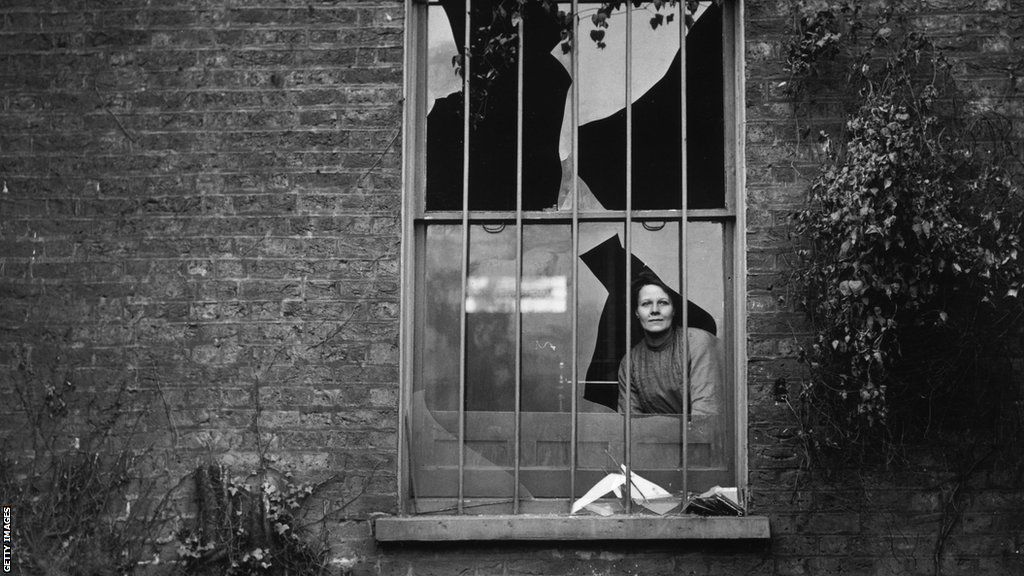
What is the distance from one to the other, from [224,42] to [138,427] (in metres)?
1.88

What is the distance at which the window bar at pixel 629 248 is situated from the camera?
15.4ft

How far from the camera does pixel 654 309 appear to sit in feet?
15.7

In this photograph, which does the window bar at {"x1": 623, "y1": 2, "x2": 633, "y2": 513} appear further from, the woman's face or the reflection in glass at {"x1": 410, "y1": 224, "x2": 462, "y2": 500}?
the reflection in glass at {"x1": 410, "y1": 224, "x2": 462, "y2": 500}

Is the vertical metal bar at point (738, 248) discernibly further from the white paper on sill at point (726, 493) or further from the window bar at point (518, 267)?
the window bar at point (518, 267)

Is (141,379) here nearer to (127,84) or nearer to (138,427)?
(138,427)

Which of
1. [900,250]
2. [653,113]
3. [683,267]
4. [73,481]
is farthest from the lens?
[653,113]

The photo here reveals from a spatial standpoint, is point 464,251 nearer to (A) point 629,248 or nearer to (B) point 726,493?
(A) point 629,248

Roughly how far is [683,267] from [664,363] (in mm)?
471

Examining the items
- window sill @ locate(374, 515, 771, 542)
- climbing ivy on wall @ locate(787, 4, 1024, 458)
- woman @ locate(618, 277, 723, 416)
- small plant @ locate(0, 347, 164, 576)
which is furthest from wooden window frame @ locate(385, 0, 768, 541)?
small plant @ locate(0, 347, 164, 576)

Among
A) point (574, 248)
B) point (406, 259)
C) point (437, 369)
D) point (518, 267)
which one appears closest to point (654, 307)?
point (574, 248)

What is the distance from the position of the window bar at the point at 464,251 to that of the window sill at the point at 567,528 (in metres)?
0.21

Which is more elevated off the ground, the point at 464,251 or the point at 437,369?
the point at 464,251

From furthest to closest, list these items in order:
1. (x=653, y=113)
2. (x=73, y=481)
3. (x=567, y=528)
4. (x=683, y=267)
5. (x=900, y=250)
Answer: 1. (x=653, y=113)
2. (x=683, y=267)
3. (x=73, y=481)
4. (x=567, y=528)
5. (x=900, y=250)

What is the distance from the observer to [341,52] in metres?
4.76
